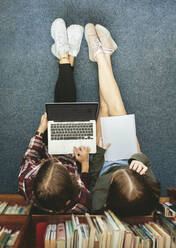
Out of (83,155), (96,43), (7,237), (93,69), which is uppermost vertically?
(96,43)

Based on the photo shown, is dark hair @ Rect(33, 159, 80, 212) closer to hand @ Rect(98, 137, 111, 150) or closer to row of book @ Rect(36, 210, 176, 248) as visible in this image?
row of book @ Rect(36, 210, 176, 248)

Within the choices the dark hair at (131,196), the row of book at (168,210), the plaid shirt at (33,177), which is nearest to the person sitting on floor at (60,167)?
the plaid shirt at (33,177)

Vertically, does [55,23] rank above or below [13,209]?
above

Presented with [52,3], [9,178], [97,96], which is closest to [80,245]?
[9,178]

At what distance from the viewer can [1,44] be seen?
174cm

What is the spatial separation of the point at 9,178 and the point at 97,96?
1049mm

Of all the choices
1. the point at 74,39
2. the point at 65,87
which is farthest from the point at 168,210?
the point at 74,39

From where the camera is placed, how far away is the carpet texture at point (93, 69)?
1.72 m

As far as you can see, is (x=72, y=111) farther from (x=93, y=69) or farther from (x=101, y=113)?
(x=93, y=69)

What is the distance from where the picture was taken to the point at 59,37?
1662 millimetres

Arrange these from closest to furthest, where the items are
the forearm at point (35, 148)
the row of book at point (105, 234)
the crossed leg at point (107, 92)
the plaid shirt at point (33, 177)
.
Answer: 1. the row of book at point (105, 234)
2. the plaid shirt at point (33, 177)
3. the forearm at point (35, 148)
4. the crossed leg at point (107, 92)

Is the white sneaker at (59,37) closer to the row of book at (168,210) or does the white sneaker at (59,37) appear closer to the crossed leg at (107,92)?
the crossed leg at (107,92)

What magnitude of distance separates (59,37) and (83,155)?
100 centimetres

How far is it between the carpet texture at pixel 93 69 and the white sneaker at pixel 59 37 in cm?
6
